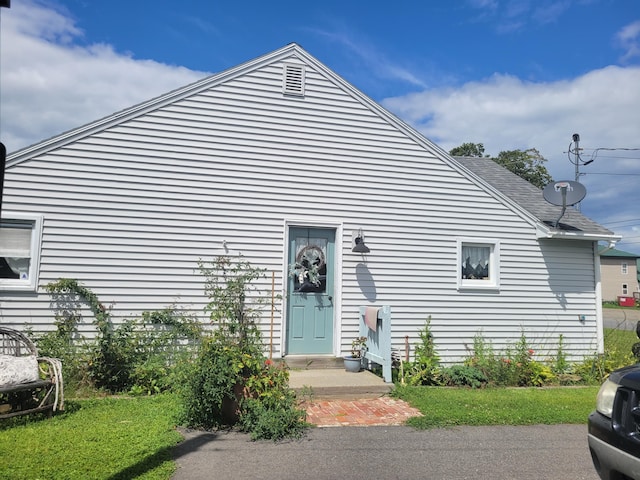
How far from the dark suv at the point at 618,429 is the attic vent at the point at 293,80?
7.00m

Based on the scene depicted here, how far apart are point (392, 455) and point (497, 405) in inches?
105

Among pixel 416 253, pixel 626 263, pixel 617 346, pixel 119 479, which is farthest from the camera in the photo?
pixel 626 263

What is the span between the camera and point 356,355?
842cm

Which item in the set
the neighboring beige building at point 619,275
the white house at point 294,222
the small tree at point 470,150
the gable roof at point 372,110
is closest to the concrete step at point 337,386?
the white house at point 294,222

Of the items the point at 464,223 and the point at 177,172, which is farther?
the point at 464,223

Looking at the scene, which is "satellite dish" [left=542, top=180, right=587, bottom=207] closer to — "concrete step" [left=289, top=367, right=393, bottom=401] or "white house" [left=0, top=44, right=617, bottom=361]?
"white house" [left=0, top=44, right=617, bottom=361]

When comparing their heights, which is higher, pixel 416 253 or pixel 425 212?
pixel 425 212

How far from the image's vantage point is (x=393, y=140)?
9.30 meters

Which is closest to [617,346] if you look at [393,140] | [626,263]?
[393,140]

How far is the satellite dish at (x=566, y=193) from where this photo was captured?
31.5 ft

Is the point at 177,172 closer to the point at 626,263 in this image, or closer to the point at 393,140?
the point at 393,140

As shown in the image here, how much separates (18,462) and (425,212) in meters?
7.30

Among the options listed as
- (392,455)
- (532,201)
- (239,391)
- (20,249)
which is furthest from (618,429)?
(532,201)

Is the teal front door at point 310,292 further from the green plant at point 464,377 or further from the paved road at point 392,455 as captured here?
the paved road at point 392,455
